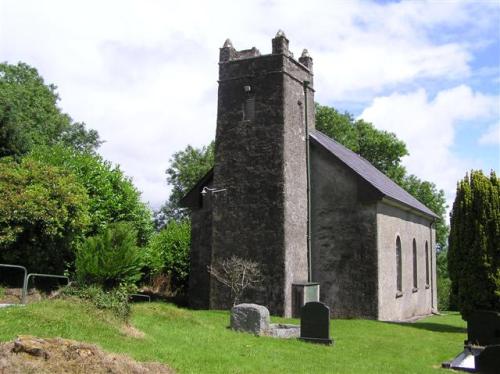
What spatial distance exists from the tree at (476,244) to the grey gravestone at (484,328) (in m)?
3.69

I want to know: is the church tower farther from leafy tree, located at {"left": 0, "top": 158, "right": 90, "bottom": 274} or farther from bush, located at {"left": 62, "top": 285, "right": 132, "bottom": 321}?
bush, located at {"left": 62, "top": 285, "right": 132, "bottom": 321}

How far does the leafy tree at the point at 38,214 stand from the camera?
63.5ft

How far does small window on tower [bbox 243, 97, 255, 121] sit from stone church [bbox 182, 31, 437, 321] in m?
0.04

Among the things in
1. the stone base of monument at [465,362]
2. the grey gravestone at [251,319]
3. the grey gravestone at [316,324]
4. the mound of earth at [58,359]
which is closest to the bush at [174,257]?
the grey gravestone at [251,319]

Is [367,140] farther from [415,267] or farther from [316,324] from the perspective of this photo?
[316,324]

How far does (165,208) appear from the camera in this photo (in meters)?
66.4

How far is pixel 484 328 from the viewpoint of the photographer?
1695 cm

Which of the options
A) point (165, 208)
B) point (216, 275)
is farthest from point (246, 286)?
point (165, 208)

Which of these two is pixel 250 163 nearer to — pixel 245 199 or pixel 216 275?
pixel 245 199

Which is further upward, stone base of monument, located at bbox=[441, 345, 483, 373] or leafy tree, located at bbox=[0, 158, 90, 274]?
leafy tree, located at bbox=[0, 158, 90, 274]

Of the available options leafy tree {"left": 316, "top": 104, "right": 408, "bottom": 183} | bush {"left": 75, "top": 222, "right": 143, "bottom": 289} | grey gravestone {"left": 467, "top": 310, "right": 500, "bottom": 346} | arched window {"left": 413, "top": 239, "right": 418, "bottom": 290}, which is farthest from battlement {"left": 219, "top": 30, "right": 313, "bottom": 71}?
leafy tree {"left": 316, "top": 104, "right": 408, "bottom": 183}

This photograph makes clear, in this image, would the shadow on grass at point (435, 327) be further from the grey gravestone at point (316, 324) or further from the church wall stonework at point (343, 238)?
the grey gravestone at point (316, 324)

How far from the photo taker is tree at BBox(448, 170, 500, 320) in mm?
20844

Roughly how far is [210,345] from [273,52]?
48.3 ft
